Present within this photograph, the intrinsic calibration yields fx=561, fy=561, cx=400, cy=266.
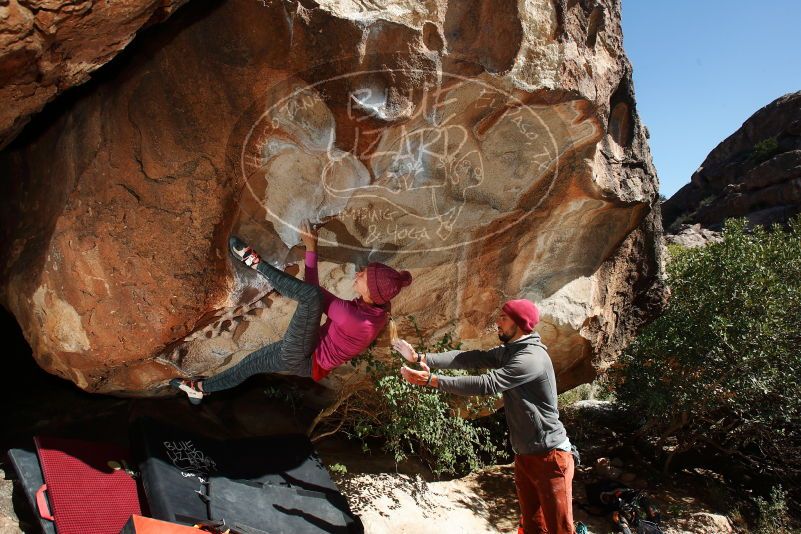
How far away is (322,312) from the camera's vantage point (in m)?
3.79

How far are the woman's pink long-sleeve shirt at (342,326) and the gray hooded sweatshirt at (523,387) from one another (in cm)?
46

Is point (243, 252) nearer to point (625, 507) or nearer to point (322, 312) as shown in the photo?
point (322, 312)

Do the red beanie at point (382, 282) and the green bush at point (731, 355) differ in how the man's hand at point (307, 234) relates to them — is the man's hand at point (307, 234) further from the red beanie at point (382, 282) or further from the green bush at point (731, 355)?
the green bush at point (731, 355)

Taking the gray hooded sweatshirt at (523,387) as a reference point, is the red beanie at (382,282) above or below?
above

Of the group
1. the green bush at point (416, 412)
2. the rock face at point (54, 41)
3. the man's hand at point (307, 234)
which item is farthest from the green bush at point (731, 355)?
the rock face at point (54, 41)

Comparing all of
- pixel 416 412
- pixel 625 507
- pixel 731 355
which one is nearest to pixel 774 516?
pixel 731 355

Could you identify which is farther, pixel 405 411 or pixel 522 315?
pixel 405 411

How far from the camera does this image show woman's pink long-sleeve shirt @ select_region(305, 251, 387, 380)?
12.1 feet

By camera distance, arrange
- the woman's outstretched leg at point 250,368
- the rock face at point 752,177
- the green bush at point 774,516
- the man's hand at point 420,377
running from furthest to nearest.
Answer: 1. the rock face at point 752,177
2. the green bush at point 774,516
3. the woman's outstretched leg at point 250,368
4. the man's hand at point 420,377

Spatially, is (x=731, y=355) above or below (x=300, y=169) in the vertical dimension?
below

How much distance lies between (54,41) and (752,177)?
20.4 metres

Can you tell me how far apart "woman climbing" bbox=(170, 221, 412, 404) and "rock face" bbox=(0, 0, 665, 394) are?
0.45m

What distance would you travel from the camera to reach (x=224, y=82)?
3.47m

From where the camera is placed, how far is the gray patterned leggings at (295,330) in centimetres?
371
